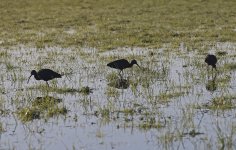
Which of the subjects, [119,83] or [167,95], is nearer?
[167,95]

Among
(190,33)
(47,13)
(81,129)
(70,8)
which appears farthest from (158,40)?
(70,8)

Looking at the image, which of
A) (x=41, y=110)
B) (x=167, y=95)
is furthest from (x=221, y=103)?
(x=41, y=110)

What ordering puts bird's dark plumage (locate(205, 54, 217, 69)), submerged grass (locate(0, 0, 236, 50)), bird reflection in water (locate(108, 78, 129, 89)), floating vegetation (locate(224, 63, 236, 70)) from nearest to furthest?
bird reflection in water (locate(108, 78, 129, 89)) < bird's dark plumage (locate(205, 54, 217, 69)) < floating vegetation (locate(224, 63, 236, 70)) < submerged grass (locate(0, 0, 236, 50))

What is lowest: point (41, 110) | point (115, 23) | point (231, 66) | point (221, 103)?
point (41, 110)

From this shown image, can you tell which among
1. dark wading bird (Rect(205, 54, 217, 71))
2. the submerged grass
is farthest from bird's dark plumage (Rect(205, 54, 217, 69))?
the submerged grass

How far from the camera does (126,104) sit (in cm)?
1301

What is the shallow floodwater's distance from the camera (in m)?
10.2

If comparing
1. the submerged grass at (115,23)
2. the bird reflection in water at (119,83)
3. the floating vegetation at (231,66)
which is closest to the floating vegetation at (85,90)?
the bird reflection in water at (119,83)

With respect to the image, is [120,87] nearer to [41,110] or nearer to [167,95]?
[167,95]

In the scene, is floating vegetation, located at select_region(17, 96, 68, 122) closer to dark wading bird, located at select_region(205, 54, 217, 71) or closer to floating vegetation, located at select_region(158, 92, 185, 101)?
floating vegetation, located at select_region(158, 92, 185, 101)

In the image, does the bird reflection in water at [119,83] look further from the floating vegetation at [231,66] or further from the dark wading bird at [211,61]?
the floating vegetation at [231,66]

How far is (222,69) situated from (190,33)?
9.67 metres

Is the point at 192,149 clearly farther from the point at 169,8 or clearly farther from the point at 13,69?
the point at 169,8

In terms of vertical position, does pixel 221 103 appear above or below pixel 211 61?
below
